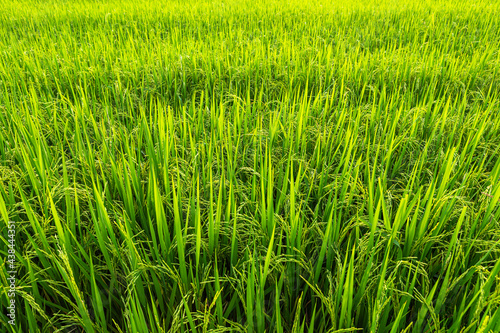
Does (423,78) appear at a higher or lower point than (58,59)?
lower

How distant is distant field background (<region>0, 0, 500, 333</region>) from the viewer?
86 centimetres

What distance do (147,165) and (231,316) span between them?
0.74 m

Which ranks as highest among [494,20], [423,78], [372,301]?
[494,20]

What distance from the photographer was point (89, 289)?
3.21ft

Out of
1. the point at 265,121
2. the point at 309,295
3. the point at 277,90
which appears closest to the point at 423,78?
the point at 277,90

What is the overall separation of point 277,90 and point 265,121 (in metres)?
0.64

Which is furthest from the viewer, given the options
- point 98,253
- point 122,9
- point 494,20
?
point 122,9

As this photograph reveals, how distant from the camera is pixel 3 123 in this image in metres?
1.76

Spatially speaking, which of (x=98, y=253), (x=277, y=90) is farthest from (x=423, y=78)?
(x=98, y=253)

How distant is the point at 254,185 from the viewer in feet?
3.72

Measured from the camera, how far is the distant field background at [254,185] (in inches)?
34.0

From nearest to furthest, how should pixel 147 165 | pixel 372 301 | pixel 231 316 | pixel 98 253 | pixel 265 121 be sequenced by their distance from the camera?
pixel 372 301, pixel 231 316, pixel 98 253, pixel 147 165, pixel 265 121

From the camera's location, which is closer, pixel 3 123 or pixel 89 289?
pixel 89 289

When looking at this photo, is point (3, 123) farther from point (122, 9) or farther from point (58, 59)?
point (122, 9)
